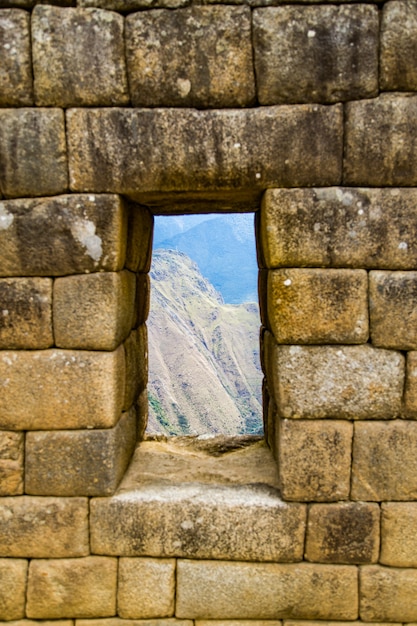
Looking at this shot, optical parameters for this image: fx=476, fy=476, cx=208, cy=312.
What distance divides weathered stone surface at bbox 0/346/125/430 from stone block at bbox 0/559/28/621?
0.99m

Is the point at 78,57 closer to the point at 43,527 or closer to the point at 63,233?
the point at 63,233

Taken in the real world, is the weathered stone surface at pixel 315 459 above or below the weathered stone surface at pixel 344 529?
above

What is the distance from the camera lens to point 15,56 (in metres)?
3.10

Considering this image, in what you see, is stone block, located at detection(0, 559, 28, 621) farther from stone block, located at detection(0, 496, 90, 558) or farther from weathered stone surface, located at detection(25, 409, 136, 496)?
weathered stone surface, located at detection(25, 409, 136, 496)

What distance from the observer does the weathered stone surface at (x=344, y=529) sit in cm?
331

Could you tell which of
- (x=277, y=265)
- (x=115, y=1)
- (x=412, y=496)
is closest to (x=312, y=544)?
(x=412, y=496)

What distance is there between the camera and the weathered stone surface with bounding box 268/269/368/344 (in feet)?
10.5

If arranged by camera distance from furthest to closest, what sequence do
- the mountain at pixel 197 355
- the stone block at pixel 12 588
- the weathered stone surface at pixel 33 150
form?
the mountain at pixel 197 355
the stone block at pixel 12 588
the weathered stone surface at pixel 33 150

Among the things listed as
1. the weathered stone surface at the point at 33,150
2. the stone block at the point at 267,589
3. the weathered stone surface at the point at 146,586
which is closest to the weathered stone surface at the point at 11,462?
the weathered stone surface at the point at 146,586

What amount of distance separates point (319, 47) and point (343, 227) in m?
1.16

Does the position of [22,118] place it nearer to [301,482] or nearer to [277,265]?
[277,265]

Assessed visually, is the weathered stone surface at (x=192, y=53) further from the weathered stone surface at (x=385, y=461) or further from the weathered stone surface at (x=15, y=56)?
the weathered stone surface at (x=385, y=461)

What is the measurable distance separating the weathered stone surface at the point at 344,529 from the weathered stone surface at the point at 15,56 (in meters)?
3.45

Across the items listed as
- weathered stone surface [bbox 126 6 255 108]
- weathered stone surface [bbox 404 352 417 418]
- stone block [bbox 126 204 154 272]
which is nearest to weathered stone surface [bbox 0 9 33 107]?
weathered stone surface [bbox 126 6 255 108]
